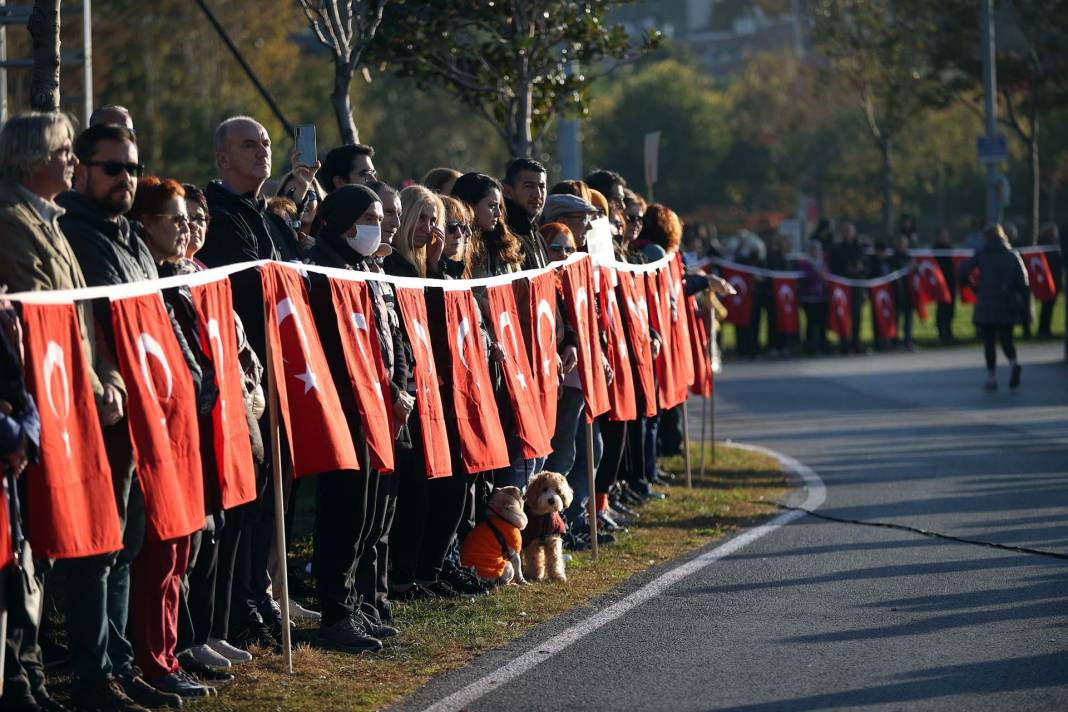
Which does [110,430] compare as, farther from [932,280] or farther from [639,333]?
[932,280]

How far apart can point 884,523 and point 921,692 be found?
15.8 ft

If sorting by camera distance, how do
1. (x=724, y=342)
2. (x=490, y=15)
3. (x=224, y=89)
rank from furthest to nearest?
(x=224, y=89), (x=724, y=342), (x=490, y=15)

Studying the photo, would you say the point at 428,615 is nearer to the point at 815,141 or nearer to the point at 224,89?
the point at 224,89

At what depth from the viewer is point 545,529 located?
9.40m

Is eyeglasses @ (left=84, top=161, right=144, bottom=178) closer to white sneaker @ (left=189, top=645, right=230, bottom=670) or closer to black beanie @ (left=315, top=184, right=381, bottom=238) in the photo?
black beanie @ (left=315, top=184, right=381, bottom=238)

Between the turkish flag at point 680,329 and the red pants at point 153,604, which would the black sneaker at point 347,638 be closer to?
the red pants at point 153,604

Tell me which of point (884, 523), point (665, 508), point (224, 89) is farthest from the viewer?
point (224, 89)

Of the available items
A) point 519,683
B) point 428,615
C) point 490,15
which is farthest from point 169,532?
point 490,15

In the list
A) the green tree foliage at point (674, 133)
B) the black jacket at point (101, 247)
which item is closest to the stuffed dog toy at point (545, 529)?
the black jacket at point (101, 247)

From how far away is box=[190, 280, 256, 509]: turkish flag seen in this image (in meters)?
6.64

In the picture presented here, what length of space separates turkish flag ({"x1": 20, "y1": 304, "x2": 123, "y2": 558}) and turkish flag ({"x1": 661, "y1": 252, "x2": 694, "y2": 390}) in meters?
7.54

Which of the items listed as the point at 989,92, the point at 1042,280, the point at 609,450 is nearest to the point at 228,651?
the point at 609,450

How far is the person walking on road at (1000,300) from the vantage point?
2186 centimetres

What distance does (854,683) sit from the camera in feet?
22.2
